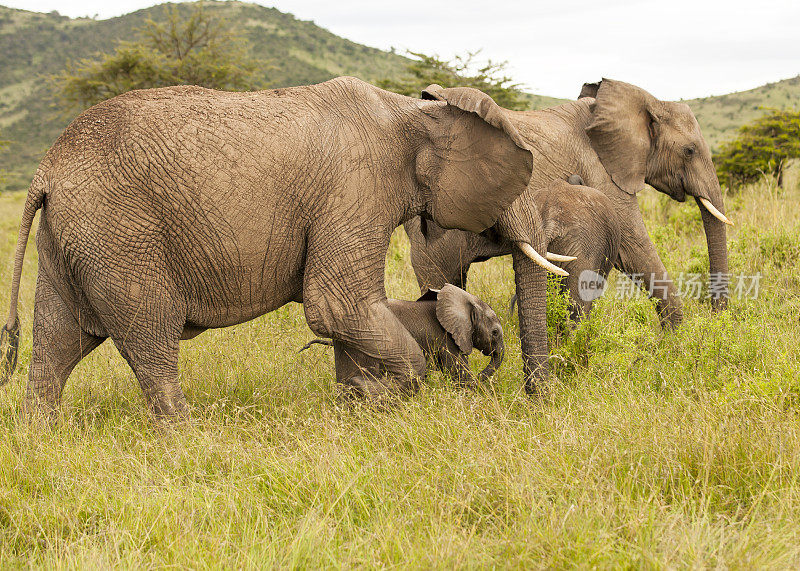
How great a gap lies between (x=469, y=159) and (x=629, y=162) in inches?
126

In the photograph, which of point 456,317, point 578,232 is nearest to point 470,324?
point 456,317

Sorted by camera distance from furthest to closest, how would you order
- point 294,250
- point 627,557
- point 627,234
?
1. point 627,234
2. point 294,250
3. point 627,557

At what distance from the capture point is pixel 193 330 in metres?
4.60

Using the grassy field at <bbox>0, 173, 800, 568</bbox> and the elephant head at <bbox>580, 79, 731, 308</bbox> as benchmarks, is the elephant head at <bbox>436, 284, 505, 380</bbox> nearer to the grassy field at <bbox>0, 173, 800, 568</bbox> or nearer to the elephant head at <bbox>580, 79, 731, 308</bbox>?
the grassy field at <bbox>0, 173, 800, 568</bbox>

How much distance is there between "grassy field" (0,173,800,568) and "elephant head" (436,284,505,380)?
21 centimetres

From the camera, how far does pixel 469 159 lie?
4480mm

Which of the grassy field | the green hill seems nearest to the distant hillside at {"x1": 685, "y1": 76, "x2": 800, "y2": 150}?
the green hill

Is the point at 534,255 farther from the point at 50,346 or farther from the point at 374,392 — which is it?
the point at 50,346

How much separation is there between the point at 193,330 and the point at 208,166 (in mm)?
1090

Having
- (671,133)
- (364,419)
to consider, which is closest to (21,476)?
(364,419)

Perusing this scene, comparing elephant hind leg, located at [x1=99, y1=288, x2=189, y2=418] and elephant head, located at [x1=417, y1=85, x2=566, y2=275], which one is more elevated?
elephant head, located at [x1=417, y1=85, x2=566, y2=275]

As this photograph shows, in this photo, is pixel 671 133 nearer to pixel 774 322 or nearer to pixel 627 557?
pixel 774 322

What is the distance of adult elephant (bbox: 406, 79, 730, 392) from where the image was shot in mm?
6539

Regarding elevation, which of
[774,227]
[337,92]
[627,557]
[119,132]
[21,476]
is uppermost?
[337,92]
